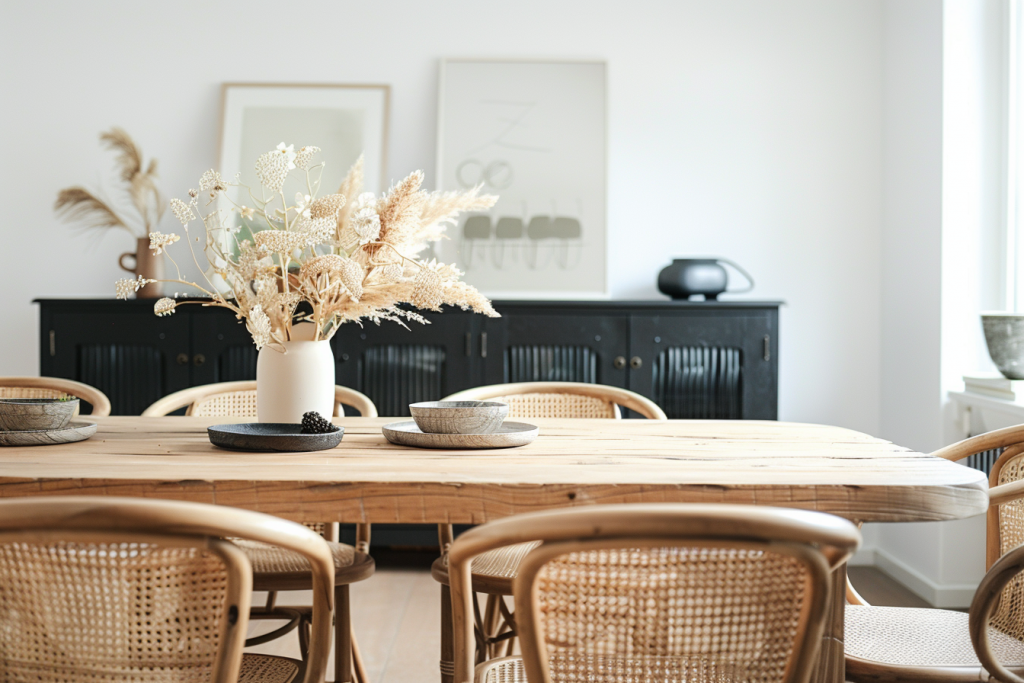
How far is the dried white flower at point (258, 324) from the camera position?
1.50 m

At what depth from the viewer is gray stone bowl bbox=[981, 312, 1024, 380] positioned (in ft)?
8.12

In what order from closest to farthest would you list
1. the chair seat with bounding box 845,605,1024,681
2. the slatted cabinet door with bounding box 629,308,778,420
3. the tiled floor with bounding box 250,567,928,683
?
the chair seat with bounding box 845,605,1024,681, the tiled floor with bounding box 250,567,928,683, the slatted cabinet door with bounding box 629,308,778,420

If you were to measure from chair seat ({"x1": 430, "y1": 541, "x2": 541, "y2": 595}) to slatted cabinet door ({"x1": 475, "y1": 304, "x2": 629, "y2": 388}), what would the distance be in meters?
1.42

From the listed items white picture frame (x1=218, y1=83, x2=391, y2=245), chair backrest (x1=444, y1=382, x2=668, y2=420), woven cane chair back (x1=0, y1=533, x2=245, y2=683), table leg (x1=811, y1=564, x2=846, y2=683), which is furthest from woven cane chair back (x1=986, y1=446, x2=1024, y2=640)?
white picture frame (x1=218, y1=83, x2=391, y2=245)

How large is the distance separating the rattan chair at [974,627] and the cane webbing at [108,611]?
97cm

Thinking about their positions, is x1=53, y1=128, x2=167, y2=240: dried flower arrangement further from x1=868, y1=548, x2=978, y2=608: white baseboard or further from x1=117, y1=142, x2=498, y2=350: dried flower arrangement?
x1=868, y1=548, x2=978, y2=608: white baseboard

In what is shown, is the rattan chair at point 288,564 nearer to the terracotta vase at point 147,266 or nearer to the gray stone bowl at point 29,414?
the gray stone bowl at point 29,414

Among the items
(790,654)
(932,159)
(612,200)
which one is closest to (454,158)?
(612,200)

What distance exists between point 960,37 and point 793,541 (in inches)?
112

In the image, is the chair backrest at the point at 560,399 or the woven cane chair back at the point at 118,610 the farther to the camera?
the chair backrest at the point at 560,399

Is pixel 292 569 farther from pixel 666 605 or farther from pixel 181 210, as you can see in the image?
pixel 666 605

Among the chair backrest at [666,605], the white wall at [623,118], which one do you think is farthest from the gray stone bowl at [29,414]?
the white wall at [623,118]

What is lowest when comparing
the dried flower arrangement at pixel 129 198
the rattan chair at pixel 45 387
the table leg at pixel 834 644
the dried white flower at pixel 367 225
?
the table leg at pixel 834 644

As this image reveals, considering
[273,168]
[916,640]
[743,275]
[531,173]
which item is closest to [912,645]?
[916,640]
